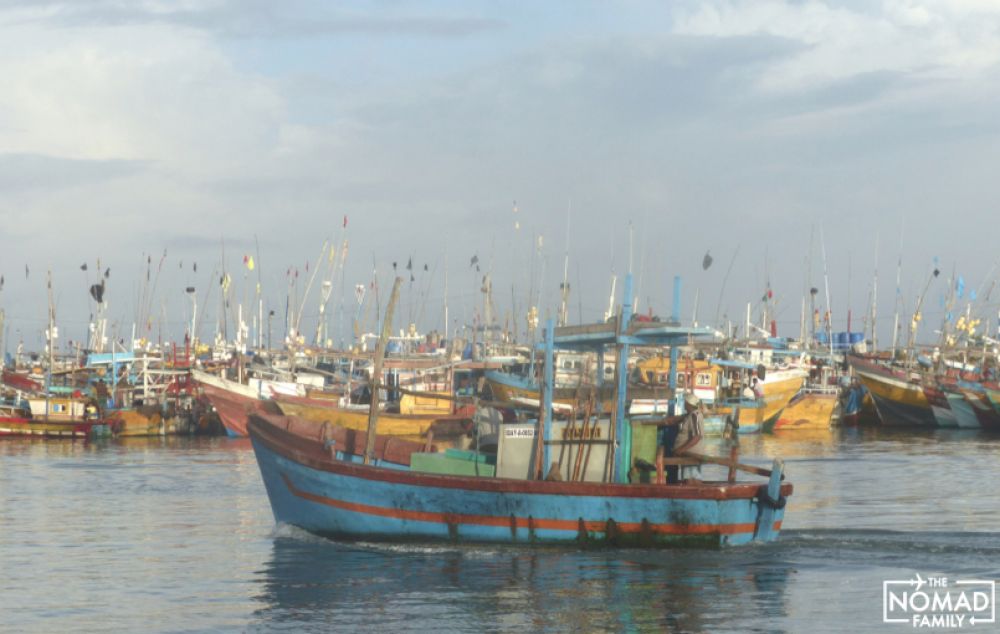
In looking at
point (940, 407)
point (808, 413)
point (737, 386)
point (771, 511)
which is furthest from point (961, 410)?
point (771, 511)

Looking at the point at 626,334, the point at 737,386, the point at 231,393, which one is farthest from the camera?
the point at 737,386

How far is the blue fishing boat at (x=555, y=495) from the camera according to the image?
2122 cm

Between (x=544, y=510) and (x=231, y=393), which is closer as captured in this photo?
(x=544, y=510)

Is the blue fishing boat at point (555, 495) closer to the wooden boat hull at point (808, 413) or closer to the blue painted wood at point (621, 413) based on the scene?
the blue painted wood at point (621, 413)

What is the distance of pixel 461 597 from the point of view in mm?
18562

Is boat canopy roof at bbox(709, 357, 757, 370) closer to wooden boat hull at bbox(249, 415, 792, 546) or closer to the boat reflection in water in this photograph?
wooden boat hull at bbox(249, 415, 792, 546)

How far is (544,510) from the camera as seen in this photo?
21328mm

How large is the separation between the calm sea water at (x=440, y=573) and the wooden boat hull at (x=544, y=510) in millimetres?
307

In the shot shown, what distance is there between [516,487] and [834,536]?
21.3 ft

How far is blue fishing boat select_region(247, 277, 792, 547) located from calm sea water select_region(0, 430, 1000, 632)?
1.14 feet

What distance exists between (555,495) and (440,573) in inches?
87.0

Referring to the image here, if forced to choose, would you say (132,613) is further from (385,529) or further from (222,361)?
(222,361)

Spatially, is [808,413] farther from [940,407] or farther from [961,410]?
[961,410]

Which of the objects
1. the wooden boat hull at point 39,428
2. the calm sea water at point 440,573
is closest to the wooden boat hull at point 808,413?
the wooden boat hull at point 39,428
